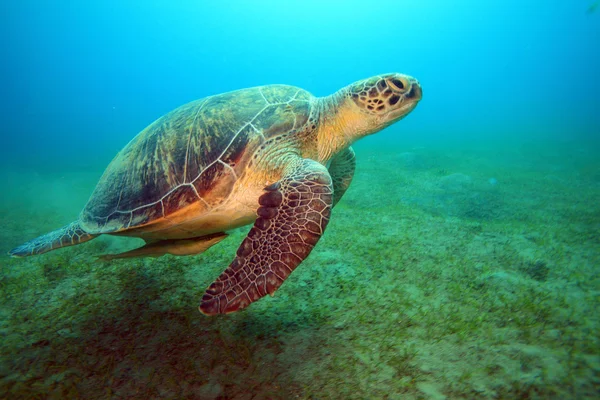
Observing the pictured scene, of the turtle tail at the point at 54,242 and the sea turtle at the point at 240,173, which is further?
the turtle tail at the point at 54,242

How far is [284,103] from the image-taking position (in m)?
3.13

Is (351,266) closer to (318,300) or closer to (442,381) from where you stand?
(318,300)

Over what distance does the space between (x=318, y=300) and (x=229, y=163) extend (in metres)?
1.60

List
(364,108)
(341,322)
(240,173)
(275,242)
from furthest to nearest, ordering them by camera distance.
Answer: (364,108) → (240,173) → (341,322) → (275,242)

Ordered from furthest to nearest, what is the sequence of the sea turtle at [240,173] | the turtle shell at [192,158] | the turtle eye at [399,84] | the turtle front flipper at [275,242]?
the turtle eye at [399,84] → the turtle shell at [192,158] → the sea turtle at [240,173] → the turtle front flipper at [275,242]

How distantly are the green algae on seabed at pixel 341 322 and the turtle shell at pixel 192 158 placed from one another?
83cm

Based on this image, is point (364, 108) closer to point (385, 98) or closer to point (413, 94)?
Result: point (385, 98)

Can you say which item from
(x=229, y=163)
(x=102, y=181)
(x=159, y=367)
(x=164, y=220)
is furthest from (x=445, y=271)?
(x=102, y=181)

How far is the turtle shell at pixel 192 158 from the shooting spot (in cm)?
265

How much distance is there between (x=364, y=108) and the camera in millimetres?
3127

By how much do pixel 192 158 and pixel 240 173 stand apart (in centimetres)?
56

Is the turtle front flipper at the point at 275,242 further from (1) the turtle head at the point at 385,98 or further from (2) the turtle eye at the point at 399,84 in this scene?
(2) the turtle eye at the point at 399,84

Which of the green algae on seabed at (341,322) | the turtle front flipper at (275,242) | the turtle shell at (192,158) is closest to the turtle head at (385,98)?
the turtle shell at (192,158)

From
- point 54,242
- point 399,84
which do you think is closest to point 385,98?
point 399,84
